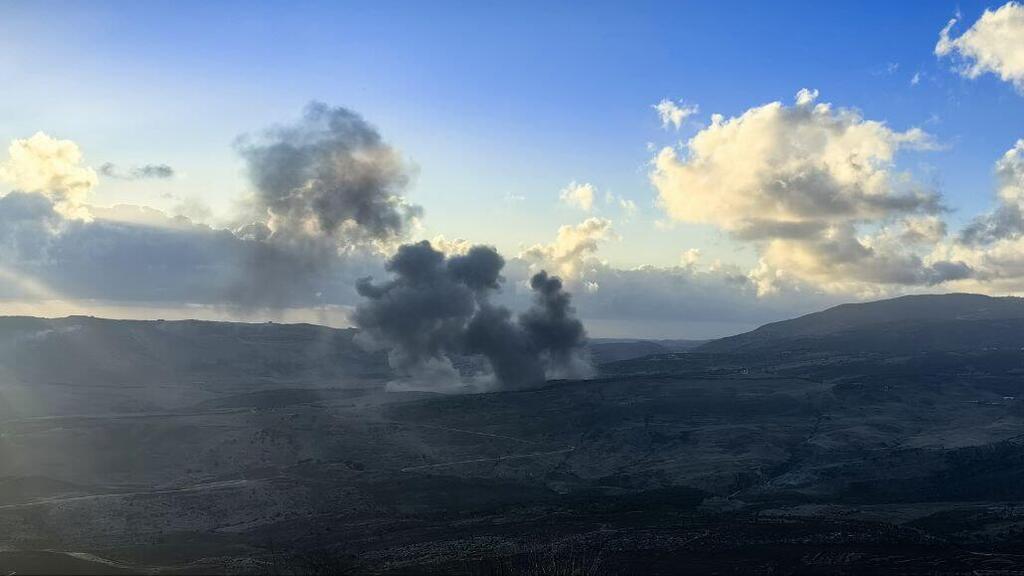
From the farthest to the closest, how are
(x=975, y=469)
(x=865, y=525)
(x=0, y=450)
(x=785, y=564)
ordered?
(x=0, y=450)
(x=975, y=469)
(x=865, y=525)
(x=785, y=564)

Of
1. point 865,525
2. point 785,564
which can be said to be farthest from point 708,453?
point 785,564

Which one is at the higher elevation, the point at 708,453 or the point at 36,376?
the point at 36,376

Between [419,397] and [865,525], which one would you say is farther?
[419,397]

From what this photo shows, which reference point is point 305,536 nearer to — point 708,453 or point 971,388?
point 708,453

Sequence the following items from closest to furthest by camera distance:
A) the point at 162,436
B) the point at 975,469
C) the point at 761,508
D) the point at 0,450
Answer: the point at 761,508 → the point at 975,469 → the point at 0,450 → the point at 162,436

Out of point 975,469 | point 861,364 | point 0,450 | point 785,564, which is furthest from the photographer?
point 861,364

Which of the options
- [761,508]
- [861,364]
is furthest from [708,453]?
[861,364]

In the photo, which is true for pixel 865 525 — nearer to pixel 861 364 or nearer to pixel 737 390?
pixel 737 390
